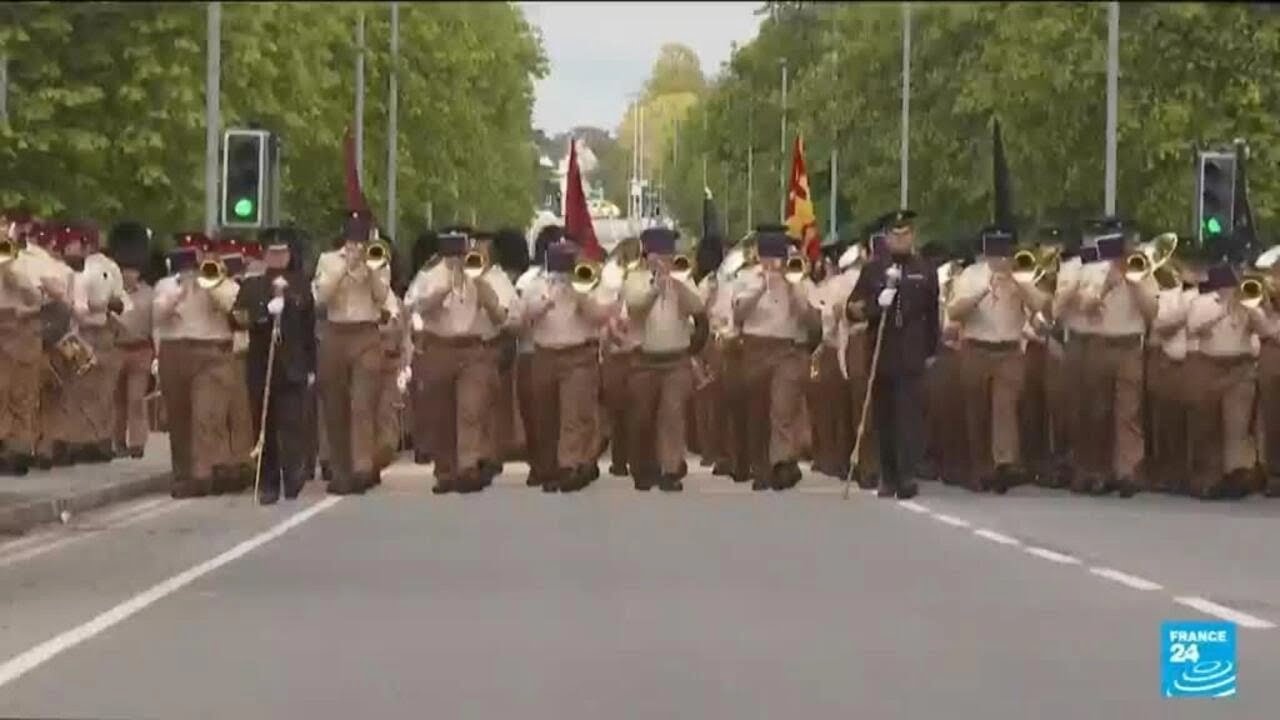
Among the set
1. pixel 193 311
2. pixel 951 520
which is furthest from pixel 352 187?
pixel 951 520

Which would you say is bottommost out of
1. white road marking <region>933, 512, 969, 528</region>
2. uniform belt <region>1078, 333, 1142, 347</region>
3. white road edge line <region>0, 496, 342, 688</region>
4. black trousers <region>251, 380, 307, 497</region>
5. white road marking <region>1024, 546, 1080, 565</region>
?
white road edge line <region>0, 496, 342, 688</region>

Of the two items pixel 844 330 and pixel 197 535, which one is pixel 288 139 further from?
pixel 197 535

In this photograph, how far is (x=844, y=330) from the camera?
2791cm

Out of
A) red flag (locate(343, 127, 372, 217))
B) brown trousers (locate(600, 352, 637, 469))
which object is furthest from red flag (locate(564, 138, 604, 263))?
brown trousers (locate(600, 352, 637, 469))

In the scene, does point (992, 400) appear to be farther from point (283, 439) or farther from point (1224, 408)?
point (283, 439)

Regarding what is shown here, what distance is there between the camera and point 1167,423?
88.1 feet

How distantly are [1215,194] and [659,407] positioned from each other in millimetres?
7829

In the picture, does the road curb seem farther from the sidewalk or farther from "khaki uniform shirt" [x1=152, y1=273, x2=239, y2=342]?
"khaki uniform shirt" [x1=152, y1=273, x2=239, y2=342]

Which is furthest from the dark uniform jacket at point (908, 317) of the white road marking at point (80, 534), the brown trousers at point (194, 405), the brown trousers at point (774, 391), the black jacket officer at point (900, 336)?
the white road marking at point (80, 534)

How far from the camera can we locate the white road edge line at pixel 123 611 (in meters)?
12.9

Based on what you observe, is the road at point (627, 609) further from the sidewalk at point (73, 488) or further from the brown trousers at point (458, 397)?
the brown trousers at point (458, 397)

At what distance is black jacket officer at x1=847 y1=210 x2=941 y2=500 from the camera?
25109 mm

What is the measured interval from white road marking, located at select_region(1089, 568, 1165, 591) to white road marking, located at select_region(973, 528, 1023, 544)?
7.36 feet

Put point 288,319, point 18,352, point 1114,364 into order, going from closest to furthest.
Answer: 1. point 288,319
2. point 18,352
3. point 1114,364
